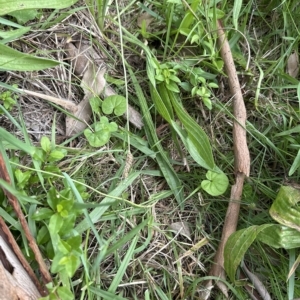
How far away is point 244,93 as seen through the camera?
1448 millimetres

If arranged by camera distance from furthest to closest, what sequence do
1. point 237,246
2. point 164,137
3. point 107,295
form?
point 164,137
point 237,246
point 107,295

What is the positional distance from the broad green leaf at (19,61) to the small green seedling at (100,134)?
0.21 m

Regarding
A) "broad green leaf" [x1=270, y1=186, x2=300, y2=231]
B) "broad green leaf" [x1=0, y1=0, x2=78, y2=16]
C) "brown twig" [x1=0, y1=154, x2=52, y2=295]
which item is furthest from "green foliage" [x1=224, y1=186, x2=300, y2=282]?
"broad green leaf" [x1=0, y1=0, x2=78, y2=16]

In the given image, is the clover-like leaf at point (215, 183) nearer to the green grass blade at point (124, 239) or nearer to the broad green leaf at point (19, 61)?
the green grass blade at point (124, 239)

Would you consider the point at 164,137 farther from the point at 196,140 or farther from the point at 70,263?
the point at 70,263

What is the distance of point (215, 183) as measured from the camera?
135cm

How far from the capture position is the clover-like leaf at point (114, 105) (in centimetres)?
132

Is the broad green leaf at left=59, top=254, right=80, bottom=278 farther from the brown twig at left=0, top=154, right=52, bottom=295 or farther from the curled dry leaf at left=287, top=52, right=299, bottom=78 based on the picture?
the curled dry leaf at left=287, top=52, right=299, bottom=78

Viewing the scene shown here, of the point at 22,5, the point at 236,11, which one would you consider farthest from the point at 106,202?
the point at 236,11

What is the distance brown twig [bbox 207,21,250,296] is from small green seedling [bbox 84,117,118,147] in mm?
382

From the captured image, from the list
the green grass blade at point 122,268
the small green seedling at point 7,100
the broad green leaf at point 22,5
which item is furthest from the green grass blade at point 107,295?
the broad green leaf at point 22,5

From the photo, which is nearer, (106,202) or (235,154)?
(106,202)

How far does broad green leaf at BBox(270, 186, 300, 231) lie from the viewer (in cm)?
129

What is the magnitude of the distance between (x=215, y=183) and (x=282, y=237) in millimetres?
239
